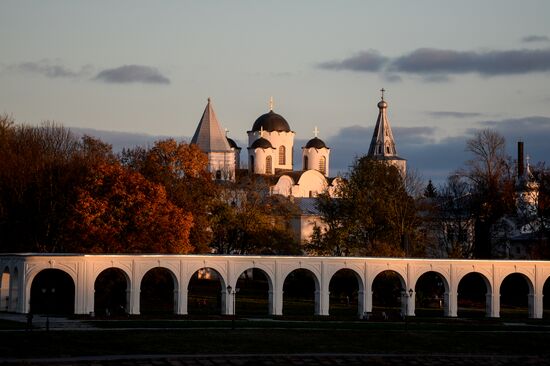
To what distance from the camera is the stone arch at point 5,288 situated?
6844 cm

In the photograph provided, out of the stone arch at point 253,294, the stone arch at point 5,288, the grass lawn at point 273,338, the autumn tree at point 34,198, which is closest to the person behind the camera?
the grass lawn at point 273,338

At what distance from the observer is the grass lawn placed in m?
48.4

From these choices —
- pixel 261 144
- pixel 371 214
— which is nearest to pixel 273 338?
pixel 371 214

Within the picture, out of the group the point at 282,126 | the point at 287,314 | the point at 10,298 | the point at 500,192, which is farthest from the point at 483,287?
the point at 282,126

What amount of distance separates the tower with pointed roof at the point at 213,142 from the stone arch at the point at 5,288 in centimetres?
5331

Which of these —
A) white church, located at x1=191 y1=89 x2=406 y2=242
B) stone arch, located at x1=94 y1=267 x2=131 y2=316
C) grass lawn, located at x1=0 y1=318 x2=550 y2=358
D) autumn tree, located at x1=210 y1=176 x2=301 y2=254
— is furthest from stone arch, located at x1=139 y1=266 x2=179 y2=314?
white church, located at x1=191 y1=89 x2=406 y2=242

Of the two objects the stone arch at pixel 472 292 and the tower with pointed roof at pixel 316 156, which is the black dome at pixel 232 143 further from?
the stone arch at pixel 472 292

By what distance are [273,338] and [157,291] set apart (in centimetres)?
3125

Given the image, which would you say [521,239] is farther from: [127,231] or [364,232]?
[127,231]

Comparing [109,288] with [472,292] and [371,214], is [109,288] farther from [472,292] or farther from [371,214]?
[472,292]

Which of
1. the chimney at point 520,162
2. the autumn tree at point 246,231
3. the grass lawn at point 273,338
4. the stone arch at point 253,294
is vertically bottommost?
the grass lawn at point 273,338

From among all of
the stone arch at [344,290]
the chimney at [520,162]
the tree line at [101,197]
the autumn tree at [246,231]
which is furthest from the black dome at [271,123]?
the stone arch at [344,290]

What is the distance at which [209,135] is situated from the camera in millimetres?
123750

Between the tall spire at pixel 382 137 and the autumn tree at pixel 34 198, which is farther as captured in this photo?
the tall spire at pixel 382 137
